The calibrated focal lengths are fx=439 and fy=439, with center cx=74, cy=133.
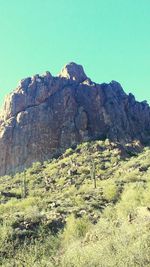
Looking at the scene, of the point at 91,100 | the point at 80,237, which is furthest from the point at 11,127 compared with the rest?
the point at 80,237

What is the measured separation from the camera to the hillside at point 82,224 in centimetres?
1845

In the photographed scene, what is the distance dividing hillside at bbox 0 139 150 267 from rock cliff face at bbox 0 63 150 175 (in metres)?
21.5

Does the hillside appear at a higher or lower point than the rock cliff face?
lower

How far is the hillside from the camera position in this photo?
1845 centimetres

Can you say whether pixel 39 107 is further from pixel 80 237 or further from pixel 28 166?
pixel 80 237

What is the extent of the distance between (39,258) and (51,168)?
48560 millimetres

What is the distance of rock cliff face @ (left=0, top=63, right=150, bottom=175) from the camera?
82688mm

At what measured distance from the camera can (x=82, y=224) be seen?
2717cm

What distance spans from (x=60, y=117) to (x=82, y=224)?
201 feet

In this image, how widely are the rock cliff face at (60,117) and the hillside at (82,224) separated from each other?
21498 millimetres

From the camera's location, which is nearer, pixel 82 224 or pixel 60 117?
pixel 82 224

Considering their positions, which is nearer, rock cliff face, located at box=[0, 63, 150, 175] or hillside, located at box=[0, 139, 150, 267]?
hillside, located at box=[0, 139, 150, 267]

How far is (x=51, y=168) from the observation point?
69.4 metres

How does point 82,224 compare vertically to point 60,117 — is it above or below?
below
